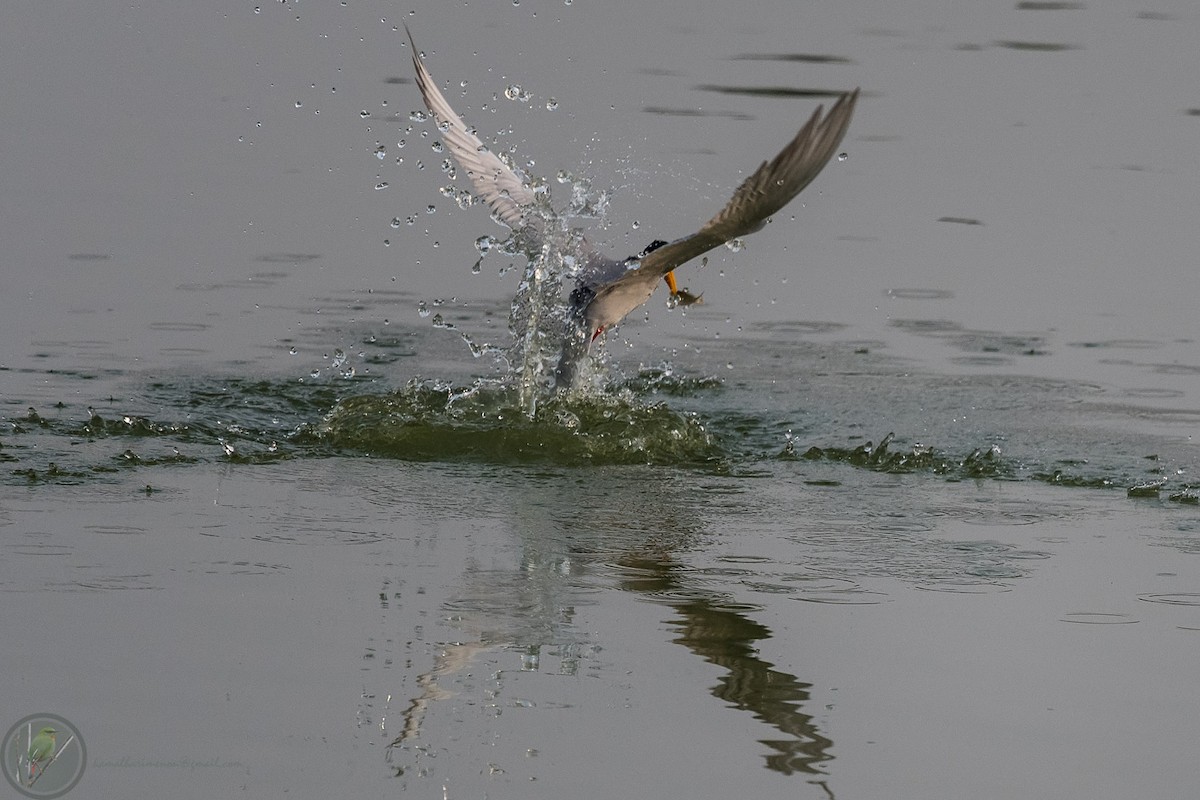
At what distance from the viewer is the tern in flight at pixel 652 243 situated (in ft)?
22.2

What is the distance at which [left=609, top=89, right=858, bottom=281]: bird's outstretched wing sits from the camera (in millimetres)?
6734

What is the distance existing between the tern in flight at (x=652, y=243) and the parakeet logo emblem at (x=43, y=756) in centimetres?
376

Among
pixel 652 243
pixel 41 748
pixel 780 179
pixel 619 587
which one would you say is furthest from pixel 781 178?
pixel 41 748

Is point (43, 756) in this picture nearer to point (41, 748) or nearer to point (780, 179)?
point (41, 748)

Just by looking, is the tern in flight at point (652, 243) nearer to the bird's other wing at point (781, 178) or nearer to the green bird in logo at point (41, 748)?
the bird's other wing at point (781, 178)

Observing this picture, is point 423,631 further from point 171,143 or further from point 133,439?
point 171,143

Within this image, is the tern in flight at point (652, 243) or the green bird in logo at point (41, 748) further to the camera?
the tern in flight at point (652, 243)

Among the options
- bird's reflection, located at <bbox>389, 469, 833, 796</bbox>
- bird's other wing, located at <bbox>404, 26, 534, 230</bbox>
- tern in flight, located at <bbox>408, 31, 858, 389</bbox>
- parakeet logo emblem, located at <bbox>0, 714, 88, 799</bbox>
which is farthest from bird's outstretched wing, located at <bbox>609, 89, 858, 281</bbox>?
parakeet logo emblem, located at <bbox>0, 714, 88, 799</bbox>

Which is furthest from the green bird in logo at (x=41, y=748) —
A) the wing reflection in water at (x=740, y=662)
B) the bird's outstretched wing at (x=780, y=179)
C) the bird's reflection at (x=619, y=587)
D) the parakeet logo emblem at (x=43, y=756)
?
the bird's outstretched wing at (x=780, y=179)

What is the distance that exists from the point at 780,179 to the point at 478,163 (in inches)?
105

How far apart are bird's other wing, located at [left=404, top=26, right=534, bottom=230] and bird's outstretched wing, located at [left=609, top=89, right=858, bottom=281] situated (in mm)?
1914

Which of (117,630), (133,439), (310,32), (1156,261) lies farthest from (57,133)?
(117,630)

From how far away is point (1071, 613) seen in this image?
5059 mm

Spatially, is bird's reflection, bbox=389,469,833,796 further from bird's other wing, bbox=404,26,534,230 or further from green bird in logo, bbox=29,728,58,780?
bird's other wing, bbox=404,26,534,230
